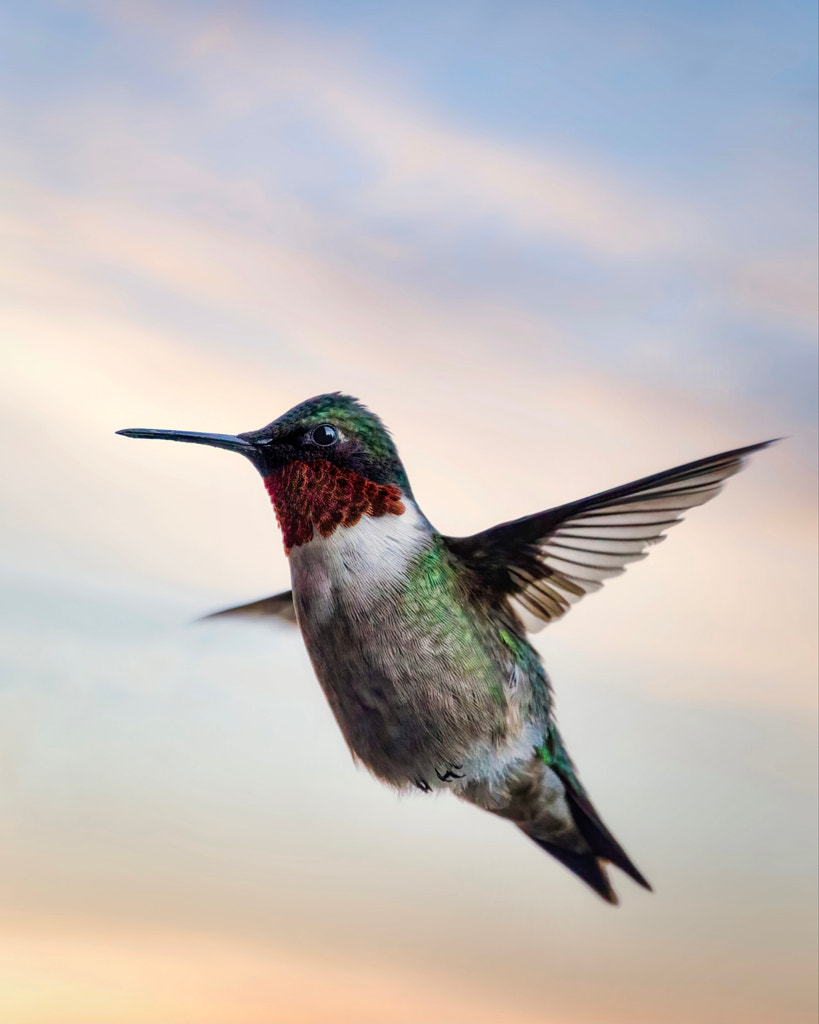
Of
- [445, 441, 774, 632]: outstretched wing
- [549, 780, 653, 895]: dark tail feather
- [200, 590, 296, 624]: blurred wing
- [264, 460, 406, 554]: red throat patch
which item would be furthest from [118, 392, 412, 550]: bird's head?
[549, 780, 653, 895]: dark tail feather

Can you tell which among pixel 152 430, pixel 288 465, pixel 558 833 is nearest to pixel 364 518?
pixel 288 465

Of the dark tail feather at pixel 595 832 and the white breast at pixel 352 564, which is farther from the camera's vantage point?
the dark tail feather at pixel 595 832

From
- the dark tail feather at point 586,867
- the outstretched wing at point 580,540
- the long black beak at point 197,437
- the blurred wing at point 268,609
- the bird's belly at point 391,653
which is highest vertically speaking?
the long black beak at point 197,437

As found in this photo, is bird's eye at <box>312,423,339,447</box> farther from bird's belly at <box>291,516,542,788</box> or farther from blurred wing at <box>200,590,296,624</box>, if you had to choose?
blurred wing at <box>200,590,296,624</box>

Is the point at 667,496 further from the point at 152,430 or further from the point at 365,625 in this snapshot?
the point at 152,430

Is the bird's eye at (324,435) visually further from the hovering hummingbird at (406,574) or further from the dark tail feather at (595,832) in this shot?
the dark tail feather at (595,832)

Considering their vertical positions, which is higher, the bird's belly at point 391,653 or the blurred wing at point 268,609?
the blurred wing at point 268,609

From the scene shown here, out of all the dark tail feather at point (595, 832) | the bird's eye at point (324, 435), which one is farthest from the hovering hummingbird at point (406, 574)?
the dark tail feather at point (595, 832)
